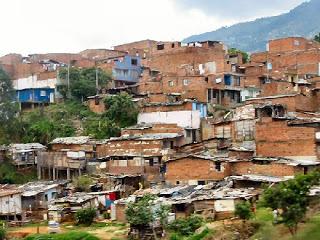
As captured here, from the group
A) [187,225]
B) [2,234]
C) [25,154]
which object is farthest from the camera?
[25,154]

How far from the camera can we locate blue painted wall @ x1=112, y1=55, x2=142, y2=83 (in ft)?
162

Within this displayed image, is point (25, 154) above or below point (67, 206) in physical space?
above

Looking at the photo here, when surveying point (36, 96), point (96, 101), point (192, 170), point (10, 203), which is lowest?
point (10, 203)

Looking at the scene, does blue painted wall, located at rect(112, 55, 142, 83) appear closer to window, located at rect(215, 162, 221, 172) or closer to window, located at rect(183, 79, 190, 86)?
window, located at rect(183, 79, 190, 86)

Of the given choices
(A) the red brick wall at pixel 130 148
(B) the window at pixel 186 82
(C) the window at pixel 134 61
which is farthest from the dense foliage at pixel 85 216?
(C) the window at pixel 134 61

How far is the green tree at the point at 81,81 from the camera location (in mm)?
45688

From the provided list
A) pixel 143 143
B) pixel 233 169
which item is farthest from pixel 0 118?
pixel 233 169

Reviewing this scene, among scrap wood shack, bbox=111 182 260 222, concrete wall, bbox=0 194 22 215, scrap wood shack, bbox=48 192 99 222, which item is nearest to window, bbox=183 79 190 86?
scrap wood shack, bbox=111 182 260 222

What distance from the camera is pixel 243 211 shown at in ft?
76.1

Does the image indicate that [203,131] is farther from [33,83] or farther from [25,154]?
[33,83]

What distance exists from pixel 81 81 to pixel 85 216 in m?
18.5

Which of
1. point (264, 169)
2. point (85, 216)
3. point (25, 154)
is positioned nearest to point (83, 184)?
point (85, 216)

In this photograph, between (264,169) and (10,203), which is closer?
(264,169)

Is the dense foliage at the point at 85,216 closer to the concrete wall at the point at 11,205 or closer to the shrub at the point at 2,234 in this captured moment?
the shrub at the point at 2,234
